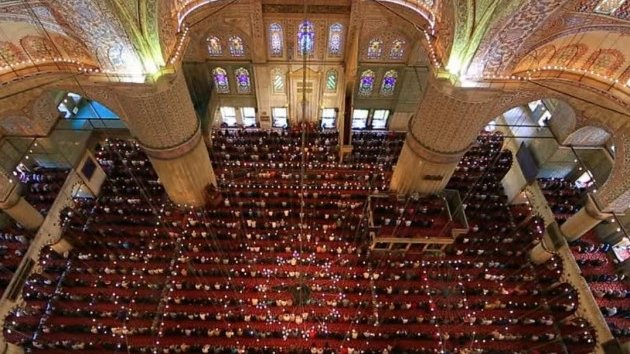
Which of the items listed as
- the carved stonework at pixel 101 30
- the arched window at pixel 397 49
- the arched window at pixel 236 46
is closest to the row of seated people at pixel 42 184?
the carved stonework at pixel 101 30

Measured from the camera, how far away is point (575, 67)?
9430 millimetres

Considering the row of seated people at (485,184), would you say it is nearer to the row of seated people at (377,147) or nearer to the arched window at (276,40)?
the row of seated people at (377,147)

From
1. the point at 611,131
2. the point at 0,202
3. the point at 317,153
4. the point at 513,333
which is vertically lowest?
the point at 513,333

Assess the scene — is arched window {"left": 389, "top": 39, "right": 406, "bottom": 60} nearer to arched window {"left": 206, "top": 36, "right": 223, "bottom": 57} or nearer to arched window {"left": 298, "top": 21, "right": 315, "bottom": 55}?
arched window {"left": 298, "top": 21, "right": 315, "bottom": 55}

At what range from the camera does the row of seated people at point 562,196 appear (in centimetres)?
1288

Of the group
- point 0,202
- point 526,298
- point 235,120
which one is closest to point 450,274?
point 526,298

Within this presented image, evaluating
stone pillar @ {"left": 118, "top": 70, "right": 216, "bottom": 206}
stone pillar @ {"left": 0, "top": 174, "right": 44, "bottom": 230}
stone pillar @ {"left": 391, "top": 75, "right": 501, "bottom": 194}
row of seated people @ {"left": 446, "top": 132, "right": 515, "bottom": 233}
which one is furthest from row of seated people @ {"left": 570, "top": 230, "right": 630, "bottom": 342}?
stone pillar @ {"left": 0, "top": 174, "right": 44, "bottom": 230}

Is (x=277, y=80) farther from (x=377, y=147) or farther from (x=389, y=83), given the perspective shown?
(x=377, y=147)

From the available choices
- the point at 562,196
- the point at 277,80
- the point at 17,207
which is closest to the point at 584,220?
the point at 562,196

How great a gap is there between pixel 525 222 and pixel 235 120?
10234 millimetres

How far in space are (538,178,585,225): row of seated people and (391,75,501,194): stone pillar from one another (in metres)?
3.67

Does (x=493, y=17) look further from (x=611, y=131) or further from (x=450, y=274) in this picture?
(x=450, y=274)

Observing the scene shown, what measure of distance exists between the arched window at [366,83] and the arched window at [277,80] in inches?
104

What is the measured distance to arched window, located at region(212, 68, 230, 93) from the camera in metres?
14.1
